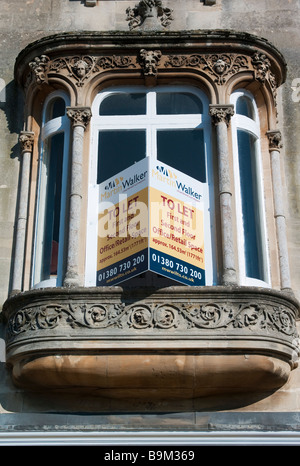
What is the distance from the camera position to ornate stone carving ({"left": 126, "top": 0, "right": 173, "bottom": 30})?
13797mm

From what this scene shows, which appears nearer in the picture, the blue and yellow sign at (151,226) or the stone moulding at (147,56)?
the blue and yellow sign at (151,226)

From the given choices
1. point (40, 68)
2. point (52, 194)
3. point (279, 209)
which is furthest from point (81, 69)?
point (279, 209)

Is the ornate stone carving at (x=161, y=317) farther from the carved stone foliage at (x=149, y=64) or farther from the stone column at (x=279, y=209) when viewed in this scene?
the carved stone foliage at (x=149, y=64)

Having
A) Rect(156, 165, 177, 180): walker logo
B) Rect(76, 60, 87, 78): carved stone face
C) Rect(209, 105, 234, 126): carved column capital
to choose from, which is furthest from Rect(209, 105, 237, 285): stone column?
Rect(76, 60, 87, 78): carved stone face

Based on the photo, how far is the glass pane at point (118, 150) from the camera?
40.6 feet

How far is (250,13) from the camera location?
14.2 meters

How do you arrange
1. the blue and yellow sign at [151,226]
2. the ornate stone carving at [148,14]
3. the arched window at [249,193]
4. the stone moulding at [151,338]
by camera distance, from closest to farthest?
the stone moulding at [151,338], the blue and yellow sign at [151,226], the arched window at [249,193], the ornate stone carving at [148,14]

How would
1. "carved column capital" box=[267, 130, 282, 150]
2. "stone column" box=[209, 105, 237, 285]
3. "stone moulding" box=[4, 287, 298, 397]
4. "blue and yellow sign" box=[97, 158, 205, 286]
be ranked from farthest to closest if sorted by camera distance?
"carved column capital" box=[267, 130, 282, 150]
"stone column" box=[209, 105, 237, 285]
"blue and yellow sign" box=[97, 158, 205, 286]
"stone moulding" box=[4, 287, 298, 397]

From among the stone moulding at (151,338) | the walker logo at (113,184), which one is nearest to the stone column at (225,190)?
the stone moulding at (151,338)

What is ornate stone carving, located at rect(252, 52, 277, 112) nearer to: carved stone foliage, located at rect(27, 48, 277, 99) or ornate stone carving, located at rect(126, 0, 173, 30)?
carved stone foliage, located at rect(27, 48, 277, 99)

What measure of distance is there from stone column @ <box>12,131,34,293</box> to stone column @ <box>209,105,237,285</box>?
9.51 feet

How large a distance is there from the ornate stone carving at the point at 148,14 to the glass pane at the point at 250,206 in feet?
8.60

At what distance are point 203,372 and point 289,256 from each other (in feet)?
8.44

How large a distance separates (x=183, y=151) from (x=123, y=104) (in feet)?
4.28
